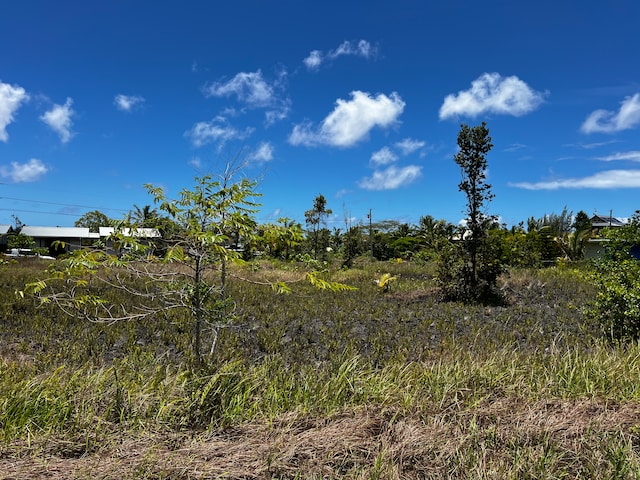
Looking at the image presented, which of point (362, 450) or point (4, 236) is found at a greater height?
point (4, 236)

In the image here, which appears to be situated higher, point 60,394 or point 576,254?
point 576,254

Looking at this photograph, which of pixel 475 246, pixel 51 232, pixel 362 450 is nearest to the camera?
pixel 362 450

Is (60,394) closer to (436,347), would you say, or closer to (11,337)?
(11,337)

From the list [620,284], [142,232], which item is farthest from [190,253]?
[620,284]

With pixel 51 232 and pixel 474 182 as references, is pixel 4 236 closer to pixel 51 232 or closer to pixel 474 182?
pixel 51 232

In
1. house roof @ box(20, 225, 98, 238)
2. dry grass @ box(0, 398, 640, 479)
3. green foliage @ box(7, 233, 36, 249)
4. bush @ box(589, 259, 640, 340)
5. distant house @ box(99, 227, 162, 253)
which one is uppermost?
house roof @ box(20, 225, 98, 238)

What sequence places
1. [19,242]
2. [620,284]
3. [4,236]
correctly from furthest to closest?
[4,236] → [19,242] → [620,284]

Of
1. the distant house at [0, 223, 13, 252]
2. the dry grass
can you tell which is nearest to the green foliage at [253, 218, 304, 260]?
the dry grass

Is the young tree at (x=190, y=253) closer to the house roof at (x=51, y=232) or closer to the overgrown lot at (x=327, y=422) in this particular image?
the overgrown lot at (x=327, y=422)

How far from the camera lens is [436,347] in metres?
6.41

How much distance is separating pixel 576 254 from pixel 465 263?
1742 centimetres

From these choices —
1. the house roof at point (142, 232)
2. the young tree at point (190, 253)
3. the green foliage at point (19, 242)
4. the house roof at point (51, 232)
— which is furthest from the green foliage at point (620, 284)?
the house roof at point (51, 232)

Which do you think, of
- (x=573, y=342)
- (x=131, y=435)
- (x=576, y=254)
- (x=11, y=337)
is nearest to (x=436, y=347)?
(x=573, y=342)

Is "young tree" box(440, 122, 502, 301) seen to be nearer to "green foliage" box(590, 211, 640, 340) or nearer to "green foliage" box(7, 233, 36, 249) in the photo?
"green foliage" box(590, 211, 640, 340)
